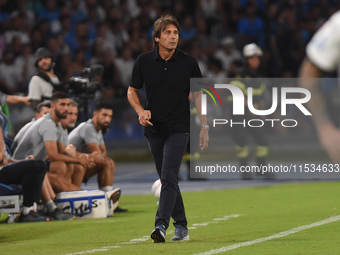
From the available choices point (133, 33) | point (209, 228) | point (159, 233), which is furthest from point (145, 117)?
point (133, 33)

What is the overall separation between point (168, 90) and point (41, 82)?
5551mm

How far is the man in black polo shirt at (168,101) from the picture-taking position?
6.43 metres

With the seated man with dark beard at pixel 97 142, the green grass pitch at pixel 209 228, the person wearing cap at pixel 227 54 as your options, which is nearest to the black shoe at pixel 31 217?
the green grass pitch at pixel 209 228

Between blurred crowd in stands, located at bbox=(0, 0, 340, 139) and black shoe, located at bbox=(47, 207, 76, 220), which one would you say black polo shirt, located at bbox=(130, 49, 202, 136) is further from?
blurred crowd in stands, located at bbox=(0, 0, 340, 139)

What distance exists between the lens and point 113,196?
9.77 meters

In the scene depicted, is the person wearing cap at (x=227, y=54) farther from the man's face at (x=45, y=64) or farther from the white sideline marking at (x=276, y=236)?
the white sideline marking at (x=276, y=236)

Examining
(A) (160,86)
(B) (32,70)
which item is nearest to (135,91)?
(A) (160,86)

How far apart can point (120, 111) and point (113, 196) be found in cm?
539

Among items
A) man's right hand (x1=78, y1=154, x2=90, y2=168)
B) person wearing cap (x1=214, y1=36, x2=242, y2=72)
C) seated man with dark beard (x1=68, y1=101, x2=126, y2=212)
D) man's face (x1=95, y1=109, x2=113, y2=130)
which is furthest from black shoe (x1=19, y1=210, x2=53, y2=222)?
person wearing cap (x1=214, y1=36, x2=242, y2=72)

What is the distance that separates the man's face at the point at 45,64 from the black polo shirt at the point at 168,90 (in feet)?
17.7

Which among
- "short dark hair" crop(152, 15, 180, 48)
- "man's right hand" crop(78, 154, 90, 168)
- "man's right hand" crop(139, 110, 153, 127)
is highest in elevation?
"short dark hair" crop(152, 15, 180, 48)

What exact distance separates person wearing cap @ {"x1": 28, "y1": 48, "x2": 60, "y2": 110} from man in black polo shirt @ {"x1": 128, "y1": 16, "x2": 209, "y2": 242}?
526cm

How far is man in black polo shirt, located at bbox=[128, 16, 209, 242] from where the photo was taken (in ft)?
21.1

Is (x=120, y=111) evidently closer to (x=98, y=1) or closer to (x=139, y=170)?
(x=139, y=170)
